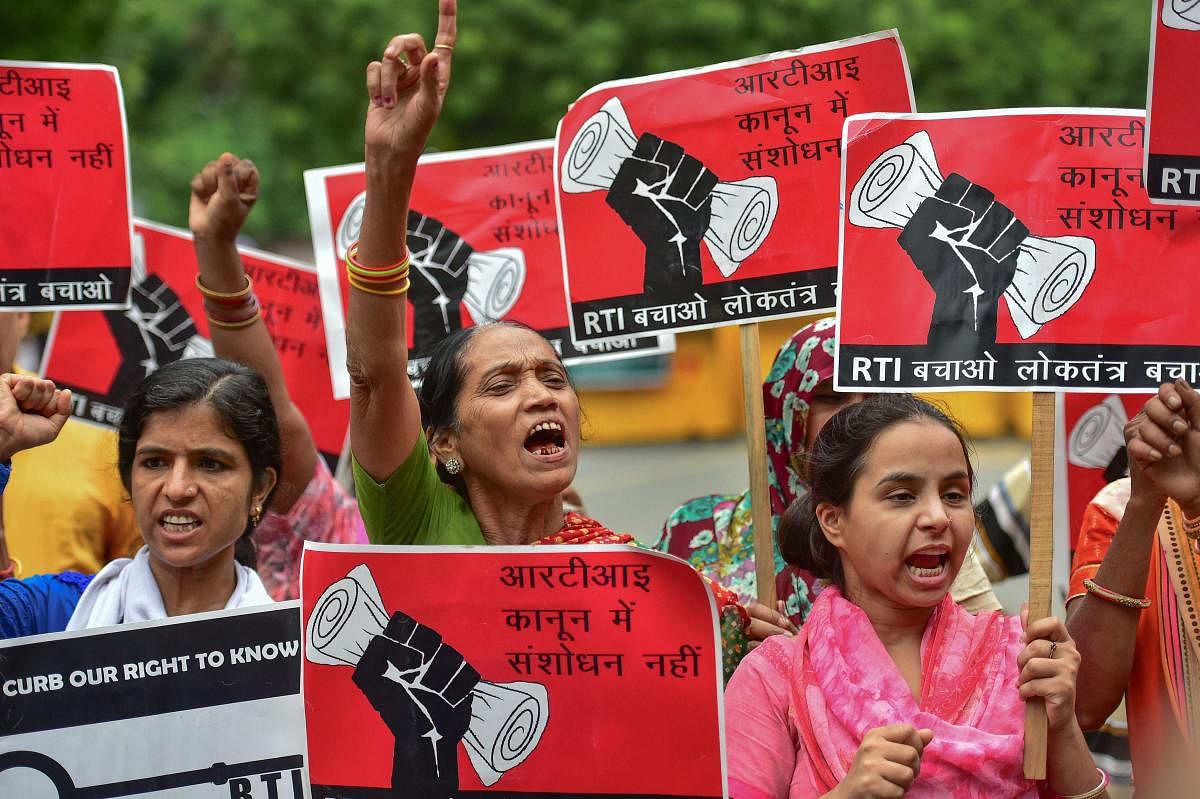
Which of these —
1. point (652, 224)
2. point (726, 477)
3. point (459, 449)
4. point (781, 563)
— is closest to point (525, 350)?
point (459, 449)

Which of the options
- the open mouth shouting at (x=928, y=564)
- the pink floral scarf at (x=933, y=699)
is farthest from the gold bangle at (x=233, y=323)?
the open mouth shouting at (x=928, y=564)

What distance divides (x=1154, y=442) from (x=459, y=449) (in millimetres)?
1365

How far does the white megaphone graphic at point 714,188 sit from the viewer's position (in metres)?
3.53

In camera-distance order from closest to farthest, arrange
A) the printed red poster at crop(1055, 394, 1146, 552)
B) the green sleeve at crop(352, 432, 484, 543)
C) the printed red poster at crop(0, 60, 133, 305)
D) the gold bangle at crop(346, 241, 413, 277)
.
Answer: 1. the gold bangle at crop(346, 241, 413, 277)
2. the green sleeve at crop(352, 432, 484, 543)
3. the printed red poster at crop(0, 60, 133, 305)
4. the printed red poster at crop(1055, 394, 1146, 552)

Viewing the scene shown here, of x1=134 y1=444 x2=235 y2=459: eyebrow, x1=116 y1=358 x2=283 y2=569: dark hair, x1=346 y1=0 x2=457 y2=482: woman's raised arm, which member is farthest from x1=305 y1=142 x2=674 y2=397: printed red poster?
x1=346 y1=0 x2=457 y2=482: woman's raised arm

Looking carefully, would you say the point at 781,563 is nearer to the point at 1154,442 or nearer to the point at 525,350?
the point at 525,350

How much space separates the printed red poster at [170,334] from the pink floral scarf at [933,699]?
229 cm

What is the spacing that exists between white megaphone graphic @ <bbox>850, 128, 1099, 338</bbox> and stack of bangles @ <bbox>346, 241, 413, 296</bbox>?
2.93ft

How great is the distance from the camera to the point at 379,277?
2812 mm

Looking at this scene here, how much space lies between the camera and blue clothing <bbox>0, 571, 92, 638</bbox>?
314 cm

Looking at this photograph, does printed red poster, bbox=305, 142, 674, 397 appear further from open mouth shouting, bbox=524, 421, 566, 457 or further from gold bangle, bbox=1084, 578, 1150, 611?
gold bangle, bbox=1084, 578, 1150, 611

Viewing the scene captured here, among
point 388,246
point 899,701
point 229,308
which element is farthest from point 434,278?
point 899,701

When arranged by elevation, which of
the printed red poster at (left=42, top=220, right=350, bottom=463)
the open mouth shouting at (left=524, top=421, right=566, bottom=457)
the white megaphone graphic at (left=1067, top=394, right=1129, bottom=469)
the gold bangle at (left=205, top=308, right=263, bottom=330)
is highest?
the printed red poster at (left=42, top=220, right=350, bottom=463)

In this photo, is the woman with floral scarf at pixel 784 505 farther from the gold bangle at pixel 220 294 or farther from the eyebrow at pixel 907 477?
the gold bangle at pixel 220 294
